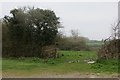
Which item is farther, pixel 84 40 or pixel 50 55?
pixel 84 40

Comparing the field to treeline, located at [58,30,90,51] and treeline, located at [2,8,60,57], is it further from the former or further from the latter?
treeline, located at [58,30,90,51]

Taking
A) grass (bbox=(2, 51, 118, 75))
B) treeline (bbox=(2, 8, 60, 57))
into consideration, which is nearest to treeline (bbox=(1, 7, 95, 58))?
treeline (bbox=(2, 8, 60, 57))

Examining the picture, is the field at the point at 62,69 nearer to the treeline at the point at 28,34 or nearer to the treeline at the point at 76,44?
the treeline at the point at 28,34

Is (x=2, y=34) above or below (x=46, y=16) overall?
below

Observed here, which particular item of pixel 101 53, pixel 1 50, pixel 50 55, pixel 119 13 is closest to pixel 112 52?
pixel 101 53

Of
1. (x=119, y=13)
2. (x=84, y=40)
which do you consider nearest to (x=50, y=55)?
(x=119, y=13)

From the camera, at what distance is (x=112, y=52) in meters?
17.7

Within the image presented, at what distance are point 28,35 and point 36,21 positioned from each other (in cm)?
147

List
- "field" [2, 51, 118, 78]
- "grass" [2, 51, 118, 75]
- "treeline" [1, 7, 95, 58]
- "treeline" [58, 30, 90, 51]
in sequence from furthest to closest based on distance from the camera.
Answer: "treeline" [58, 30, 90, 51], "treeline" [1, 7, 95, 58], "grass" [2, 51, 118, 75], "field" [2, 51, 118, 78]

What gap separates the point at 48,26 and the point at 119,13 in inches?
320

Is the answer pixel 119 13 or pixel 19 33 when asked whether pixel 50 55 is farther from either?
pixel 119 13

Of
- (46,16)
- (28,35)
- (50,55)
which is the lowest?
(50,55)

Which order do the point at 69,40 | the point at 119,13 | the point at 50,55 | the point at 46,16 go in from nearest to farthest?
the point at 119,13, the point at 50,55, the point at 46,16, the point at 69,40

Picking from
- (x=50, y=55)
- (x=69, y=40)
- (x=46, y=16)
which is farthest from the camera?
(x=69, y=40)
